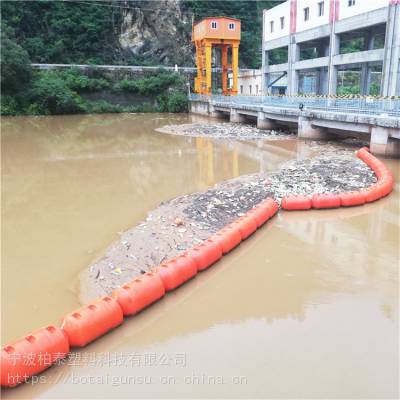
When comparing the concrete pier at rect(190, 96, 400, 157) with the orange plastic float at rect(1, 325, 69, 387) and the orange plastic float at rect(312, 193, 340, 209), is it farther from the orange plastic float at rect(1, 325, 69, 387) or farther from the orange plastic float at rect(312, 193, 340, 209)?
the orange plastic float at rect(1, 325, 69, 387)

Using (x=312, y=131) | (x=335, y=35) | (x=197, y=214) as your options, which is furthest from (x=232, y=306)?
(x=335, y=35)

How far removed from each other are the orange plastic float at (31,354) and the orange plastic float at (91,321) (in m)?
0.11

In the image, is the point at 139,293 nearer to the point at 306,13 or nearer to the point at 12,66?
the point at 306,13

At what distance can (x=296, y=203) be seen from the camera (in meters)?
8.67

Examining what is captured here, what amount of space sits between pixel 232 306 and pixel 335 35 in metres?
23.1

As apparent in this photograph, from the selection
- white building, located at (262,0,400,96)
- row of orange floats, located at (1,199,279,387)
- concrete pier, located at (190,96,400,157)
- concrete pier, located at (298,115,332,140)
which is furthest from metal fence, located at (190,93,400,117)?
row of orange floats, located at (1,199,279,387)

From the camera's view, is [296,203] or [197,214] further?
[296,203]

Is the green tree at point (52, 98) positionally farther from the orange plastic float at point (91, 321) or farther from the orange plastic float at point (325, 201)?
the orange plastic float at point (91, 321)

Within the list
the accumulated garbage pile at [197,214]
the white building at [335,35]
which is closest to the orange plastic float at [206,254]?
the accumulated garbage pile at [197,214]

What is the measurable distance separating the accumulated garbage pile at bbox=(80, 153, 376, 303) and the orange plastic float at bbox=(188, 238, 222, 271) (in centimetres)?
50

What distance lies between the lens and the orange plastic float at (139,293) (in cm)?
492

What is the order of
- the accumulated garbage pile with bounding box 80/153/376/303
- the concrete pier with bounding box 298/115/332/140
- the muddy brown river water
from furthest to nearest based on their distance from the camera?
the concrete pier with bounding box 298/115/332/140
the accumulated garbage pile with bounding box 80/153/376/303
the muddy brown river water

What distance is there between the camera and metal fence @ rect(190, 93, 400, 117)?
1360 centimetres

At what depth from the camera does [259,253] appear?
267 inches
